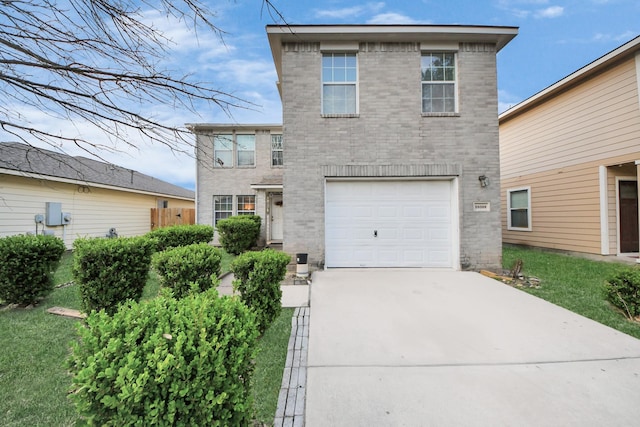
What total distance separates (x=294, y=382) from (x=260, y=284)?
4.14ft

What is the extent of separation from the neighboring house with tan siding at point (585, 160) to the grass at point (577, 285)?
1169 millimetres

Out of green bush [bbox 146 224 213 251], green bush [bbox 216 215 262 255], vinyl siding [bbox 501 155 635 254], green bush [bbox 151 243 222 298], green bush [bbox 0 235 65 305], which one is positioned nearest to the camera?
green bush [bbox 151 243 222 298]

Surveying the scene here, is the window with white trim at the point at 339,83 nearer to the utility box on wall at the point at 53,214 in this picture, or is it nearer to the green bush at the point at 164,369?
the green bush at the point at 164,369

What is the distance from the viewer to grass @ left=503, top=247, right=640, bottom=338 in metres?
3.93

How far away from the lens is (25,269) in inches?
169

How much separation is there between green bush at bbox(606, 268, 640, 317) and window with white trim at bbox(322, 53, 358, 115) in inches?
236

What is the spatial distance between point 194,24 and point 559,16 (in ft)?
35.8

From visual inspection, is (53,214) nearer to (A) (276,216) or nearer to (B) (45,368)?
(A) (276,216)

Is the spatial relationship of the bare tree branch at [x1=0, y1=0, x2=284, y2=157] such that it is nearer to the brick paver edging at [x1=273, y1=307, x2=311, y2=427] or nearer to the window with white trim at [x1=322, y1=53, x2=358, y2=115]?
the brick paver edging at [x1=273, y1=307, x2=311, y2=427]

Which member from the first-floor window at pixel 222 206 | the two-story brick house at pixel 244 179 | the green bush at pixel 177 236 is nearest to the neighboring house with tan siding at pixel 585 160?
the two-story brick house at pixel 244 179

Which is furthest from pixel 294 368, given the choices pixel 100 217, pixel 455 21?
pixel 100 217

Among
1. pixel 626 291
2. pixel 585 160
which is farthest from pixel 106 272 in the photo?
pixel 585 160

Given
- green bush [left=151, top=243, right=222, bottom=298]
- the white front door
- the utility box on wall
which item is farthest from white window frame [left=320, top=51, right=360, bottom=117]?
the utility box on wall

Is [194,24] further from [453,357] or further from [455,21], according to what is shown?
[455,21]
